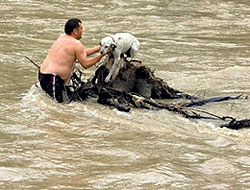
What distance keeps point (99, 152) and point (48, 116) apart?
152 centimetres

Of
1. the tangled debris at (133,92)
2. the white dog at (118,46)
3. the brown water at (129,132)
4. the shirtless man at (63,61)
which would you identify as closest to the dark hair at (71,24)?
the shirtless man at (63,61)

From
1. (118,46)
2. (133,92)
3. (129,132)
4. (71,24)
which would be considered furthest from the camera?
(133,92)

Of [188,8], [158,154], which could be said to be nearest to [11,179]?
[158,154]

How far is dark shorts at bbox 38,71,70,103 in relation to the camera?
306 inches

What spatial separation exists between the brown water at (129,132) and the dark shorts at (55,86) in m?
0.11

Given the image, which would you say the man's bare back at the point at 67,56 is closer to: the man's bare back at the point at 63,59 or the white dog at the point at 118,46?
the man's bare back at the point at 63,59

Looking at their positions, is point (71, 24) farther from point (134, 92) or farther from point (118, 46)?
point (134, 92)

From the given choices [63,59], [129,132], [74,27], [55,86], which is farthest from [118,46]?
[129,132]

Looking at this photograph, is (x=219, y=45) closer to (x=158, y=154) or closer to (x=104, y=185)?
(x=158, y=154)

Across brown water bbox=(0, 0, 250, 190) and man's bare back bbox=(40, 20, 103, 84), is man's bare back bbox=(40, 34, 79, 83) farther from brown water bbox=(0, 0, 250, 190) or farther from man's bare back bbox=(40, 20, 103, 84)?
brown water bbox=(0, 0, 250, 190)

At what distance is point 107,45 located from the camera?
24.2ft

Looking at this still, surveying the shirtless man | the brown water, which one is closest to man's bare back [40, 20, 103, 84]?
the shirtless man

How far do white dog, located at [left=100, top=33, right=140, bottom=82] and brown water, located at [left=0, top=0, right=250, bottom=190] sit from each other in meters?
0.66

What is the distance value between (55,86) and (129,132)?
5.17ft
